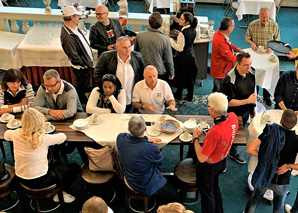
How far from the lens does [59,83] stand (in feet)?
12.7

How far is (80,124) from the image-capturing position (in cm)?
375

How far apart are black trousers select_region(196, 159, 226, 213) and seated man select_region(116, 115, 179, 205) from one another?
0.39m

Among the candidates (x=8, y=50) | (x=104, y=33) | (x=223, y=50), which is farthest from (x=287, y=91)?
(x=8, y=50)

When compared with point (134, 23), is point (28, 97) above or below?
Result: below

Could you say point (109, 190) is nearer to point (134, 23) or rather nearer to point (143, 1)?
point (134, 23)

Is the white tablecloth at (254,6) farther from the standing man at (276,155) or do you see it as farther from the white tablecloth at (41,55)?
the standing man at (276,155)

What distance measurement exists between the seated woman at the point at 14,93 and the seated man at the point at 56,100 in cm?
18

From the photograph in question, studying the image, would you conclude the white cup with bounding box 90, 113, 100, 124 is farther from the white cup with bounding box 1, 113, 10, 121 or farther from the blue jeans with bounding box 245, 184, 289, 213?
the blue jeans with bounding box 245, 184, 289, 213

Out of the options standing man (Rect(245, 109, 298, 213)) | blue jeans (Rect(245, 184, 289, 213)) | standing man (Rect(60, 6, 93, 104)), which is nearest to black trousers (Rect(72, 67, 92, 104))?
standing man (Rect(60, 6, 93, 104))

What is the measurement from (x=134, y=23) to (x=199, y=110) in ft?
5.71

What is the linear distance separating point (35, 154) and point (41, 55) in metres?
2.59

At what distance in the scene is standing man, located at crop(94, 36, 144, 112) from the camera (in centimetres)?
431

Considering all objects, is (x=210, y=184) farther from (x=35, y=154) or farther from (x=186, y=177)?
(x=35, y=154)

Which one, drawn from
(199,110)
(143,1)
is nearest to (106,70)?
(199,110)
